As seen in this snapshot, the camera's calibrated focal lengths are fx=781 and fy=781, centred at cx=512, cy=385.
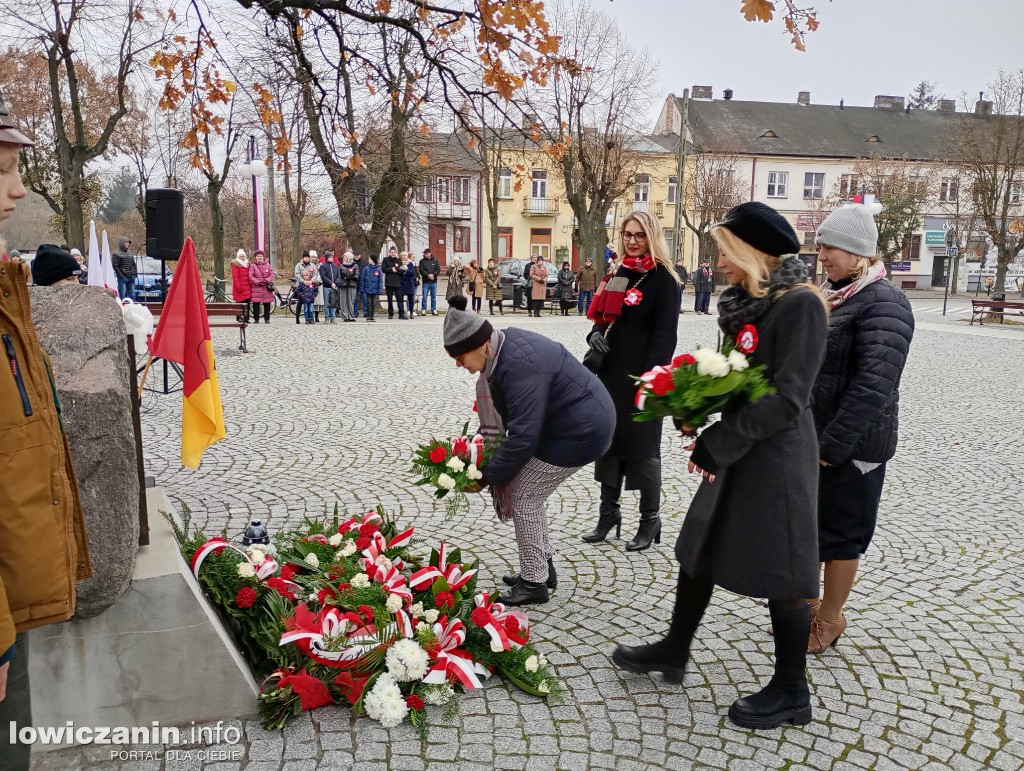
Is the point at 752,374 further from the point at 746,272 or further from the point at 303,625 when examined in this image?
the point at 303,625

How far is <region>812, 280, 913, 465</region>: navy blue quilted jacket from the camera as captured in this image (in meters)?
3.20

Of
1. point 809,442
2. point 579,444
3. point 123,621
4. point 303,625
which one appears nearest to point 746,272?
point 809,442

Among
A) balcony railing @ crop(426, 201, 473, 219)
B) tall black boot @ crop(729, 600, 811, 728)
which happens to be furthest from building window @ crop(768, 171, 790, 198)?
tall black boot @ crop(729, 600, 811, 728)

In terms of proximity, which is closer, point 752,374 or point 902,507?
point 752,374

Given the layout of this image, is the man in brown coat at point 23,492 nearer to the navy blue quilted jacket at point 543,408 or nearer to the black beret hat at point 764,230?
the navy blue quilted jacket at point 543,408

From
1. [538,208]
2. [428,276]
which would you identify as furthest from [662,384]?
[538,208]

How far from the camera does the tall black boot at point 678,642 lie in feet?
10.4

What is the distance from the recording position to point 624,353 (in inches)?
187

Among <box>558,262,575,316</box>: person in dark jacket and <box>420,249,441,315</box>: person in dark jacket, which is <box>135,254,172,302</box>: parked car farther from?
<box>558,262,575,316</box>: person in dark jacket

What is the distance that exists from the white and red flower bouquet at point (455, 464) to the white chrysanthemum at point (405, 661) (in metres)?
0.70

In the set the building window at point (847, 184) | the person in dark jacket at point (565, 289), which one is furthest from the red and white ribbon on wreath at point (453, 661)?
the building window at point (847, 184)

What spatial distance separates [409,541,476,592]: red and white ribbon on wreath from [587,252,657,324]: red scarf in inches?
70.9

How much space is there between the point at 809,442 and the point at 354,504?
11.5 ft

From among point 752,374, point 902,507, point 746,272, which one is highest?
point 746,272
